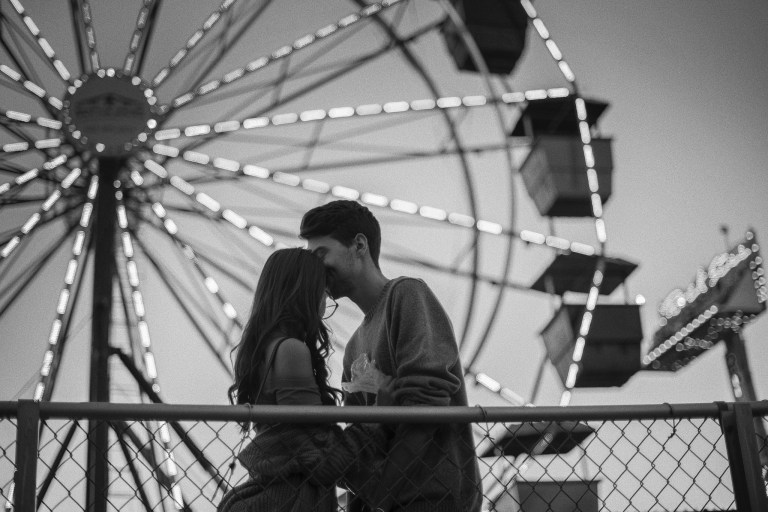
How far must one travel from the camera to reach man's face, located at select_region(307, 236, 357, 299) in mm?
3482

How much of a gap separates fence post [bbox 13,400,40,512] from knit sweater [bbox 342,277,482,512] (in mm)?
820

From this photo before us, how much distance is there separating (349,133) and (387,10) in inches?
44.6

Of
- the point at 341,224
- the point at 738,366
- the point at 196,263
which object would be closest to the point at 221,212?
the point at 196,263

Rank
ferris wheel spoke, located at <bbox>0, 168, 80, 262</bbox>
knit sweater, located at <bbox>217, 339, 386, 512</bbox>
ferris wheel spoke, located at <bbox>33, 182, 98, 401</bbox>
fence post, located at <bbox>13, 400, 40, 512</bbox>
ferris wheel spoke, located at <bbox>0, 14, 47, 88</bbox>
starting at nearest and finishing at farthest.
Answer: fence post, located at <bbox>13, 400, 40, 512</bbox>
knit sweater, located at <bbox>217, 339, 386, 512</bbox>
ferris wheel spoke, located at <bbox>33, 182, 98, 401</bbox>
ferris wheel spoke, located at <bbox>0, 168, 80, 262</bbox>
ferris wheel spoke, located at <bbox>0, 14, 47, 88</bbox>

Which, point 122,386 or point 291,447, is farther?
point 122,386

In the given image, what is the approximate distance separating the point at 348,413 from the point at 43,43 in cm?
700

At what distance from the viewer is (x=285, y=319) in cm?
316

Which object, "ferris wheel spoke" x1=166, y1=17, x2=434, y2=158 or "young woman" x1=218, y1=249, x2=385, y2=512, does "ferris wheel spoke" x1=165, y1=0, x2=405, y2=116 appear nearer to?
"ferris wheel spoke" x1=166, y1=17, x2=434, y2=158

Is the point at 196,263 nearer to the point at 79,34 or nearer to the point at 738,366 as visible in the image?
the point at 79,34

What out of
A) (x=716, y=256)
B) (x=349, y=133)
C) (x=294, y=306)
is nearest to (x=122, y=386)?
(x=349, y=133)

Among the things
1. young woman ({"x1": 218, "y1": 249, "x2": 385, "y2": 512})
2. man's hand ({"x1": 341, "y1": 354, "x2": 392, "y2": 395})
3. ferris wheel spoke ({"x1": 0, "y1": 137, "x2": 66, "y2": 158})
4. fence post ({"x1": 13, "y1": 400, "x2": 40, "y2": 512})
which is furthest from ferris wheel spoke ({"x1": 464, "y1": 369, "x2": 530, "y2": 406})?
fence post ({"x1": 13, "y1": 400, "x2": 40, "y2": 512})

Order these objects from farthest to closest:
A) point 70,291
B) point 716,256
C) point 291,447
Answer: point 716,256 < point 70,291 < point 291,447

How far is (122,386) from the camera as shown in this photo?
29.6ft

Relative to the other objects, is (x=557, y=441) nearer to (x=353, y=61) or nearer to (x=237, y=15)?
(x=353, y=61)
